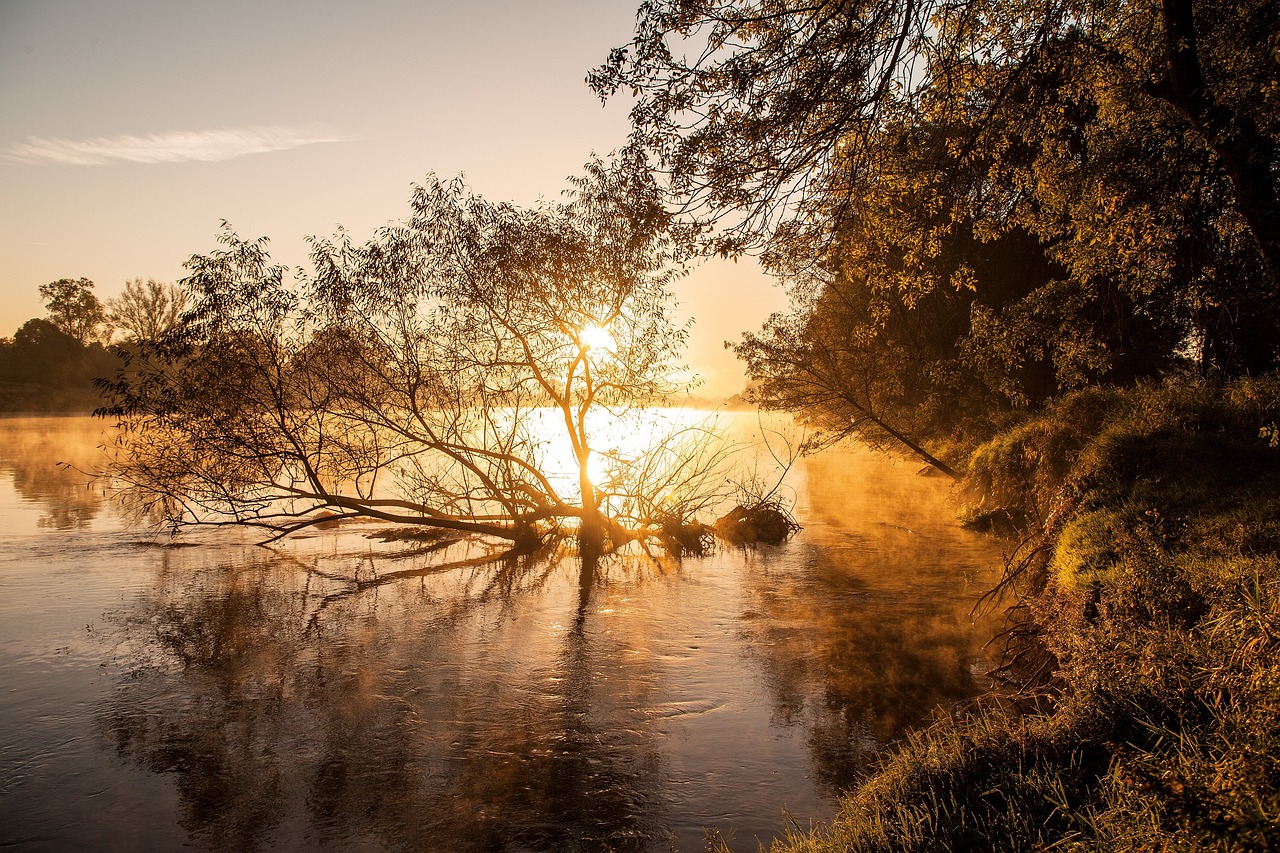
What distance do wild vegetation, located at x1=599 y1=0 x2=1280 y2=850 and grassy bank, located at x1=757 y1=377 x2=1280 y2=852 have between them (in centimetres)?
3

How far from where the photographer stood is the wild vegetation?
16.1 feet

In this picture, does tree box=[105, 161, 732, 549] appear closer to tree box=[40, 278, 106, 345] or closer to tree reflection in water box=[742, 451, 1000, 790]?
tree reflection in water box=[742, 451, 1000, 790]

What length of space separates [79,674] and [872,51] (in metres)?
13.4

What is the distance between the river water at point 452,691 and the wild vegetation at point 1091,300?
179 centimetres

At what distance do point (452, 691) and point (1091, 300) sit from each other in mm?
13965

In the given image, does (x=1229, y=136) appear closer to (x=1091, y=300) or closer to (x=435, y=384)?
(x=1091, y=300)

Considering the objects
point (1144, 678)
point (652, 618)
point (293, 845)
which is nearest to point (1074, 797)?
point (1144, 678)

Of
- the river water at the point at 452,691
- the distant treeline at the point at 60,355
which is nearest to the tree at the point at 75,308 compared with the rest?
the distant treeline at the point at 60,355

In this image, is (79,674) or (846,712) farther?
(79,674)

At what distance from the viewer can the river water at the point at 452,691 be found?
7.18 meters

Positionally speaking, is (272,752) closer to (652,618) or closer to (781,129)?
(652,618)

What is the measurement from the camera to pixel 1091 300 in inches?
595

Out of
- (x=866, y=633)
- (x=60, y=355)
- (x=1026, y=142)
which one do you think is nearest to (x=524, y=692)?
(x=866, y=633)

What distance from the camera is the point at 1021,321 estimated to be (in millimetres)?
14422
